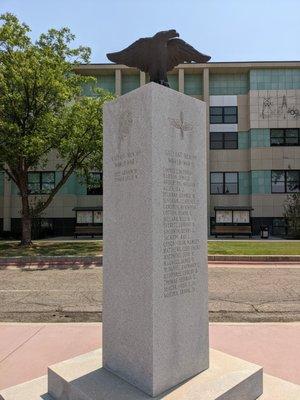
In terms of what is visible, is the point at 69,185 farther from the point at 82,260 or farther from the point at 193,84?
the point at 82,260

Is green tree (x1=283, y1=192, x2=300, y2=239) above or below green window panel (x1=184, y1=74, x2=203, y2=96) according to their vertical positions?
below

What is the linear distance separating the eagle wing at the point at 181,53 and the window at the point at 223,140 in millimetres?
32071

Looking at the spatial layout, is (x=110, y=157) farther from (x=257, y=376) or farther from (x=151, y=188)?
(x=257, y=376)

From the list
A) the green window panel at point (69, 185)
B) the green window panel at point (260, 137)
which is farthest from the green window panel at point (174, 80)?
the green window panel at point (69, 185)

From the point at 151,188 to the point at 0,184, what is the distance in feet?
114

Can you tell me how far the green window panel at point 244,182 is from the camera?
35.9 m

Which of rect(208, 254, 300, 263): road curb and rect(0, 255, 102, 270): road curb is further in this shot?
rect(208, 254, 300, 263): road curb

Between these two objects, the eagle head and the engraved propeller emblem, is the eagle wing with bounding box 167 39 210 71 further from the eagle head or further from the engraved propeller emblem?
the engraved propeller emblem

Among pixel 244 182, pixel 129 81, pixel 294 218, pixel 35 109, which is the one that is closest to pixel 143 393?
pixel 35 109

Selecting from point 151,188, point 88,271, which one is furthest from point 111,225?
point 88,271

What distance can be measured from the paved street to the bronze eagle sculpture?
5.21 m

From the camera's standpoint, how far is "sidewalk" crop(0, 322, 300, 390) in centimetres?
515

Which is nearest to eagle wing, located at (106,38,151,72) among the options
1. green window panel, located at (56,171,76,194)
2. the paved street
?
the paved street

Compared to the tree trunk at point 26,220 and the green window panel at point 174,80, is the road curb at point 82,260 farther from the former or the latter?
the green window panel at point 174,80
